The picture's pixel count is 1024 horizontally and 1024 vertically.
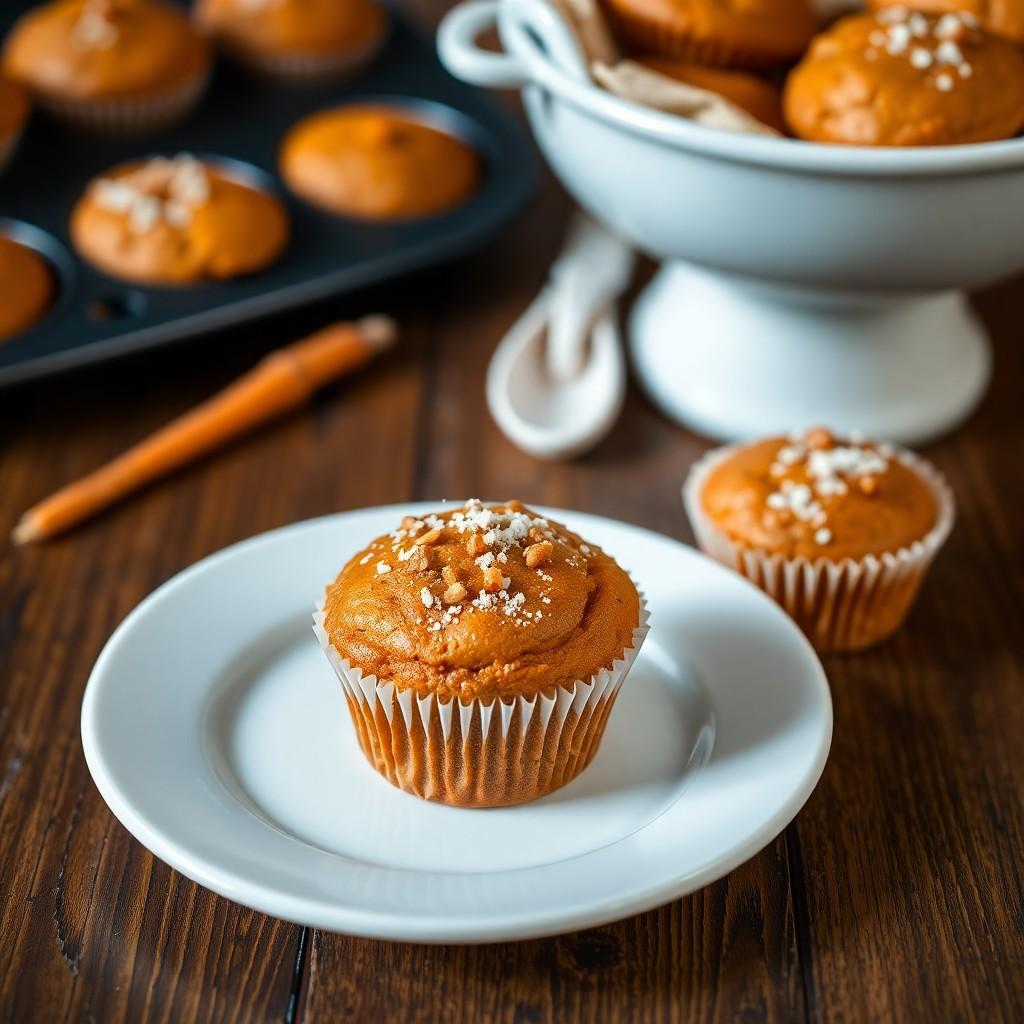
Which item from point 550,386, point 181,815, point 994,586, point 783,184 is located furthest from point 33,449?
point 994,586

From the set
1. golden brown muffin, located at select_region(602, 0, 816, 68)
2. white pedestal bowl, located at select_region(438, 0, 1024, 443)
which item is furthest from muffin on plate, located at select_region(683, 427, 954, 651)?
golden brown muffin, located at select_region(602, 0, 816, 68)

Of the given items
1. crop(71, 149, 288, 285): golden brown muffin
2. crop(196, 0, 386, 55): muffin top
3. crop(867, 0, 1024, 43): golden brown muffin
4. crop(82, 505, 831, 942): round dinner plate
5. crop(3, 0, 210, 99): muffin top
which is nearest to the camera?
crop(82, 505, 831, 942): round dinner plate

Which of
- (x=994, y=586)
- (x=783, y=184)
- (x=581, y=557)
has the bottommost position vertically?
(x=994, y=586)

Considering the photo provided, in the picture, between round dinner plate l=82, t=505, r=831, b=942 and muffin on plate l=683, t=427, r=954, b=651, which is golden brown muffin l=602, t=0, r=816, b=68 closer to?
muffin on plate l=683, t=427, r=954, b=651

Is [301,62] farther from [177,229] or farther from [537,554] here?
[537,554]

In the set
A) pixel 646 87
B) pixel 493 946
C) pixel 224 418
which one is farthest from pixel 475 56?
pixel 493 946

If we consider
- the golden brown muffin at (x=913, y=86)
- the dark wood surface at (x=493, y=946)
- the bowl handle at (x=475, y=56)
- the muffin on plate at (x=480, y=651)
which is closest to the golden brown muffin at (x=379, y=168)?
the dark wood surface at (x=493, y=946)

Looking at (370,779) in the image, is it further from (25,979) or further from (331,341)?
(331,341)
